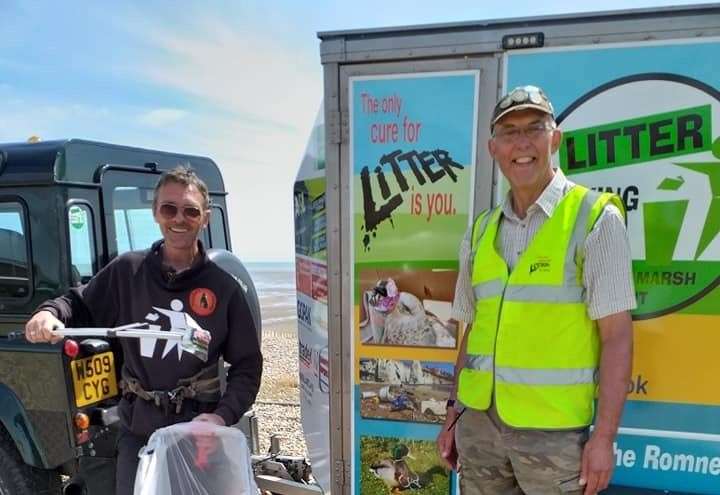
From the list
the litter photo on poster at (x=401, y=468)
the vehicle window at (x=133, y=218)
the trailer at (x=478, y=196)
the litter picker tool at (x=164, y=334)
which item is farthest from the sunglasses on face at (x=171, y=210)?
the vehicle window at (x=133, y=218)

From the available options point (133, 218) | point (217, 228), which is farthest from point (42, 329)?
point (217, 228)

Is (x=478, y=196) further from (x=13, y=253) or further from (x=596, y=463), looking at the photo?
(x=13, y=253)

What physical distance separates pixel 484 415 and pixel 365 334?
665 millimetres

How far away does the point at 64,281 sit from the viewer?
9.59 feet

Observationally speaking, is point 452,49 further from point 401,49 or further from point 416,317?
point 416,317

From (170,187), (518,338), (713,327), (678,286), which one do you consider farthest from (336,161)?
(713,327)

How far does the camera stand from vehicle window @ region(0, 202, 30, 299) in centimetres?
302

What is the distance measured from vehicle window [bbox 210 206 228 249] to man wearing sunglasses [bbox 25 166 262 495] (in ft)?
6.85

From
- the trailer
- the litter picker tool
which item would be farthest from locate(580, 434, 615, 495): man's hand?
the litter picker tool

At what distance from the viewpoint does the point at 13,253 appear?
3086mm

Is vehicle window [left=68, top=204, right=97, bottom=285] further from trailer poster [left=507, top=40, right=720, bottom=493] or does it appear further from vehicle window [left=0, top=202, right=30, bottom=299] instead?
trailer poster [left=507, top=40, right=720, bottom=493]

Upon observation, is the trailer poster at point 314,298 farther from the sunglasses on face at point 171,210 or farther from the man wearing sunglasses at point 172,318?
the sunglasses on face at point 171,210

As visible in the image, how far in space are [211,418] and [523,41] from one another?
1.75 metres

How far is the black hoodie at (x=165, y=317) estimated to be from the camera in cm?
196
